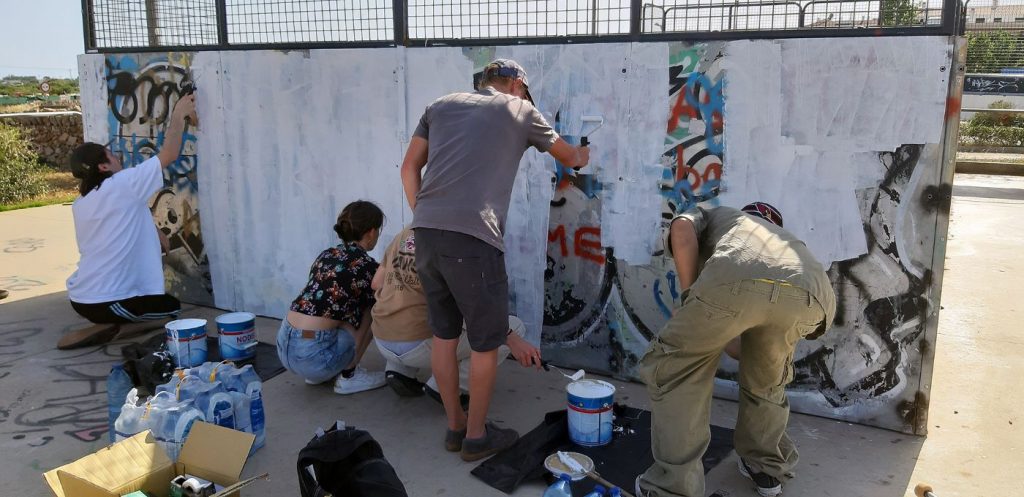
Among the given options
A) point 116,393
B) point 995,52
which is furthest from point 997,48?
A: point 116,393

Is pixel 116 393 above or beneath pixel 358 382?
above

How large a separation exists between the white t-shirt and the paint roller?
2.77 meters

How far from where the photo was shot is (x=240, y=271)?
574 centimetres

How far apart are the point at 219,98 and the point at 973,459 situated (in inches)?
198

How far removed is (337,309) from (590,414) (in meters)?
1.49

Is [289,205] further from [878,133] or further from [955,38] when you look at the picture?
[955,38]

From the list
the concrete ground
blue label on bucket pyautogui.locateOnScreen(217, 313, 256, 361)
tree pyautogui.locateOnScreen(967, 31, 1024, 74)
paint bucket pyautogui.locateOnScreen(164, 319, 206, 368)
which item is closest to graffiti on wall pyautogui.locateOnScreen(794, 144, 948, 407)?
the concrete ground

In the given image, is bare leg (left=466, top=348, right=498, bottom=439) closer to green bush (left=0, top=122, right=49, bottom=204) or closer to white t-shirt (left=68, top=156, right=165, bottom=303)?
white t-shirt (left=68, top=156, right=165, bottom=303)

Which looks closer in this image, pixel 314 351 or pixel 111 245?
pixel 314 351

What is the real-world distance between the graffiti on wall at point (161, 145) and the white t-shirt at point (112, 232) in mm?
762

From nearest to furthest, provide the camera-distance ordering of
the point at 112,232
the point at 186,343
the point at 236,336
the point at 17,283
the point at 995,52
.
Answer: the point at 186,343 → the point at 236,336 → the point at 112,232 → the point at 17,283 → the point at 995,52

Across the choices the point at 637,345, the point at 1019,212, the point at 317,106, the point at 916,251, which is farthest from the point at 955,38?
the point at 1019,212

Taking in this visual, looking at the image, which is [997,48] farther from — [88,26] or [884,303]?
[88,26]

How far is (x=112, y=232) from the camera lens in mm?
5000
